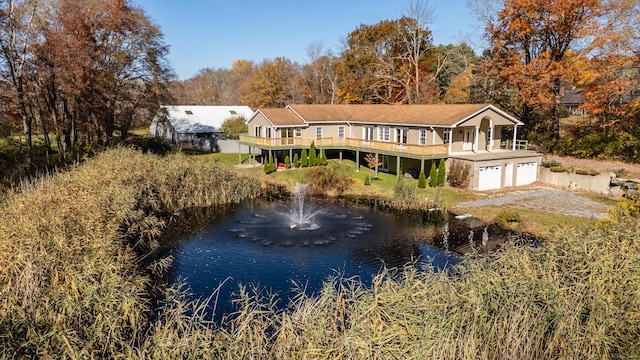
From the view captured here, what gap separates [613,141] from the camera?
27531mm

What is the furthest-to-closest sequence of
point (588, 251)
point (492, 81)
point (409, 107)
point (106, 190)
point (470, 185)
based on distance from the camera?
point (492, 81) < point (409, 107) < point (470, 185) < point (106, 190) < point (588, 251)

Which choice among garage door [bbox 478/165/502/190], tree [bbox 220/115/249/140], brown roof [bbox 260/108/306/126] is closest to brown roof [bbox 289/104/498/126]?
brown roof [bbox 260/108/306/126]

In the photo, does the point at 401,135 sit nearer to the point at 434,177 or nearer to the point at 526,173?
the point at 434,177

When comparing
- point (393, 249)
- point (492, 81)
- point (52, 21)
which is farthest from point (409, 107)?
point (52, 21)

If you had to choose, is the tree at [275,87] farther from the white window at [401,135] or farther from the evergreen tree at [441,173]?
the evergreen tree at [441,173]

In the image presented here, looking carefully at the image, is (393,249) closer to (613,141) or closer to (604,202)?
(604,202)

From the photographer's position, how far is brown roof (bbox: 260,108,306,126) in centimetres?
3272

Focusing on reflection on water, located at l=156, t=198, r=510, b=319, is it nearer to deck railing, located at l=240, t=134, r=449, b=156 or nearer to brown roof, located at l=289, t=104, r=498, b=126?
deck railing, located at l=240, t=134, r=449, b=156

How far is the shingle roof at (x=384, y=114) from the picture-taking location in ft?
89.0

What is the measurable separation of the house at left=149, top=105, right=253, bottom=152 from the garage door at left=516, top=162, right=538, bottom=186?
28.4 m

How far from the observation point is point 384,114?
32219 millimetres

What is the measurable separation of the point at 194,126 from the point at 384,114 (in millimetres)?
22668

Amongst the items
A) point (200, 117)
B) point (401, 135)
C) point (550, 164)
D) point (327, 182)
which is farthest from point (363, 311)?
point (200, 117)

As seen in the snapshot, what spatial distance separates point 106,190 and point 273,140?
17.8 meters
